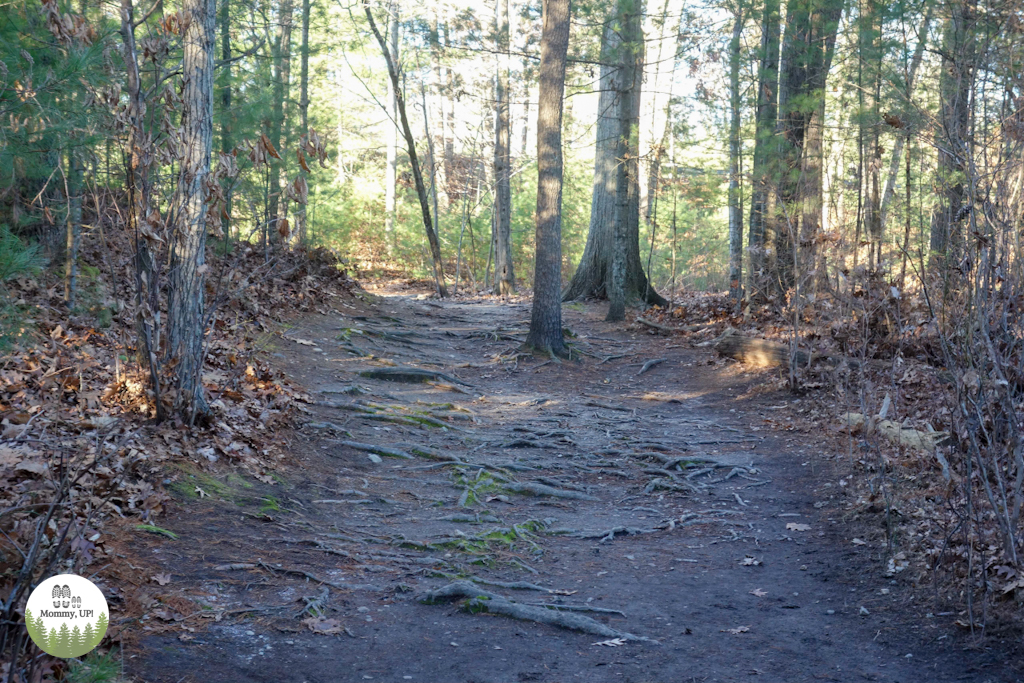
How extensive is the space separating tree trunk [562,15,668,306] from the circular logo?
13924 mm

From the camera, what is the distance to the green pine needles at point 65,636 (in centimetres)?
257

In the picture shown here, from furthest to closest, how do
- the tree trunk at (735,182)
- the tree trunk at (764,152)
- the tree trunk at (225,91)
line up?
the tree trunk at (735,182)
the tree trunk at (764,152)
the tree trunk at (225,91)

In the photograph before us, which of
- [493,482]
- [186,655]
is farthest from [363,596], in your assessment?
[493,482]

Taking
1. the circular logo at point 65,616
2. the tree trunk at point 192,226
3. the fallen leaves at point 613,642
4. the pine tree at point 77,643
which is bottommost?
the fallen leaves at point 613,642

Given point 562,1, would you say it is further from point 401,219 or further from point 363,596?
point 401,219

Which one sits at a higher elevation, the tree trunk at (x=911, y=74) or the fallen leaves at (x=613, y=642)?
the tree trunk at (x=911, y=74)

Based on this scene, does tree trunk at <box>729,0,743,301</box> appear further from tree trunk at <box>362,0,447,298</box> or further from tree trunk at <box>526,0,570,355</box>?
tree trunk at <box>362,0,447,298</box>

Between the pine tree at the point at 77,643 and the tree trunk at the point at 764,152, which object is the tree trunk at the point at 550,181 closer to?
the tree trunk at the point at 764,152

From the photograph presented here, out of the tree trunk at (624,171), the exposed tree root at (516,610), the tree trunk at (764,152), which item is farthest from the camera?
the tree trunk at (624,171)

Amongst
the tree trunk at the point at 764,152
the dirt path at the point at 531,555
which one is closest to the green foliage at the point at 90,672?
the dirt path at the point at 531,555

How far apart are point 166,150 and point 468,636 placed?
4.35 metres

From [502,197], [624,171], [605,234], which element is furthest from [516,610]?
[502,197]

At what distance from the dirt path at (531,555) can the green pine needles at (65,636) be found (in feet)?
3.13

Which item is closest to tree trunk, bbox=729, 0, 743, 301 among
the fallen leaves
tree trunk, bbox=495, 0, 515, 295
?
tree trunk, bbox=495, 0, 515, 295
